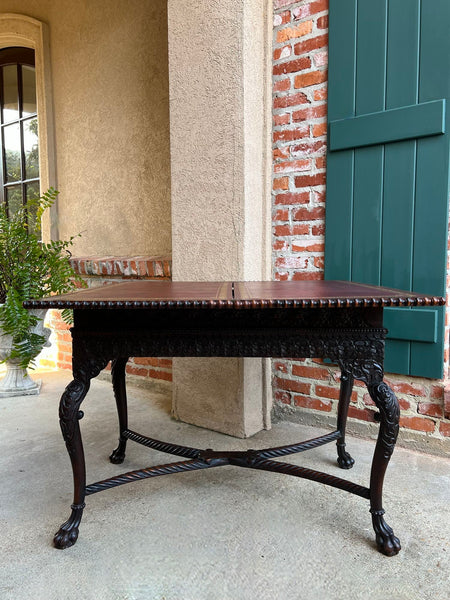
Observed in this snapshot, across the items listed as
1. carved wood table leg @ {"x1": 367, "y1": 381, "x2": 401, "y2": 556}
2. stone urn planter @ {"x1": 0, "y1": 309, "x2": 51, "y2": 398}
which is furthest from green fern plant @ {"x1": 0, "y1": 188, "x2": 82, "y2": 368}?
carved wood table leg @ {"x1": 367, "y1": 381, "x2": 401, "y2": 556}

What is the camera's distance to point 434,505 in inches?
66.6

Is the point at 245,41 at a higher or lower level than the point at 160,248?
higher

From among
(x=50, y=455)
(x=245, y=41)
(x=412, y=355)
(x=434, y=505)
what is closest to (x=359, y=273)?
(x=412, y=355)

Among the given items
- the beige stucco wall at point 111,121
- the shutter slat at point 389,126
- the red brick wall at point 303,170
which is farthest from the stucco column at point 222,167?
the beige stucco wall at point 111,121

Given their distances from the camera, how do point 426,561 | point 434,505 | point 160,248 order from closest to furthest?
point 426,561 → point 434,505 → point 160,248

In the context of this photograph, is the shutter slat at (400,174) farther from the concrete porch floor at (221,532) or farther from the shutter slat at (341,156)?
the concrete porch floor at (221,532)

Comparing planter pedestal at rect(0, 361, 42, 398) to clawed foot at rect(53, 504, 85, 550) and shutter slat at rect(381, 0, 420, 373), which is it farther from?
shutter slat at rect(381, 0, 420, 373)

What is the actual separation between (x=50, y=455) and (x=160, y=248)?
1597 mm

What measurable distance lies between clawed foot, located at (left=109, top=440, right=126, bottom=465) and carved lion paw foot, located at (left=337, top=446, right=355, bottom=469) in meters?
0.99

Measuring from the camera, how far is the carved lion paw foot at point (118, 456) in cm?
206

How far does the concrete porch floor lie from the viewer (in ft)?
4.18

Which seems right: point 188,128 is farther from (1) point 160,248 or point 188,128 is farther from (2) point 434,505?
(2) point 434,505

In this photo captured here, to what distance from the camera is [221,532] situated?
1.53 meters

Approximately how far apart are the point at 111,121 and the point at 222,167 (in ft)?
5.32
